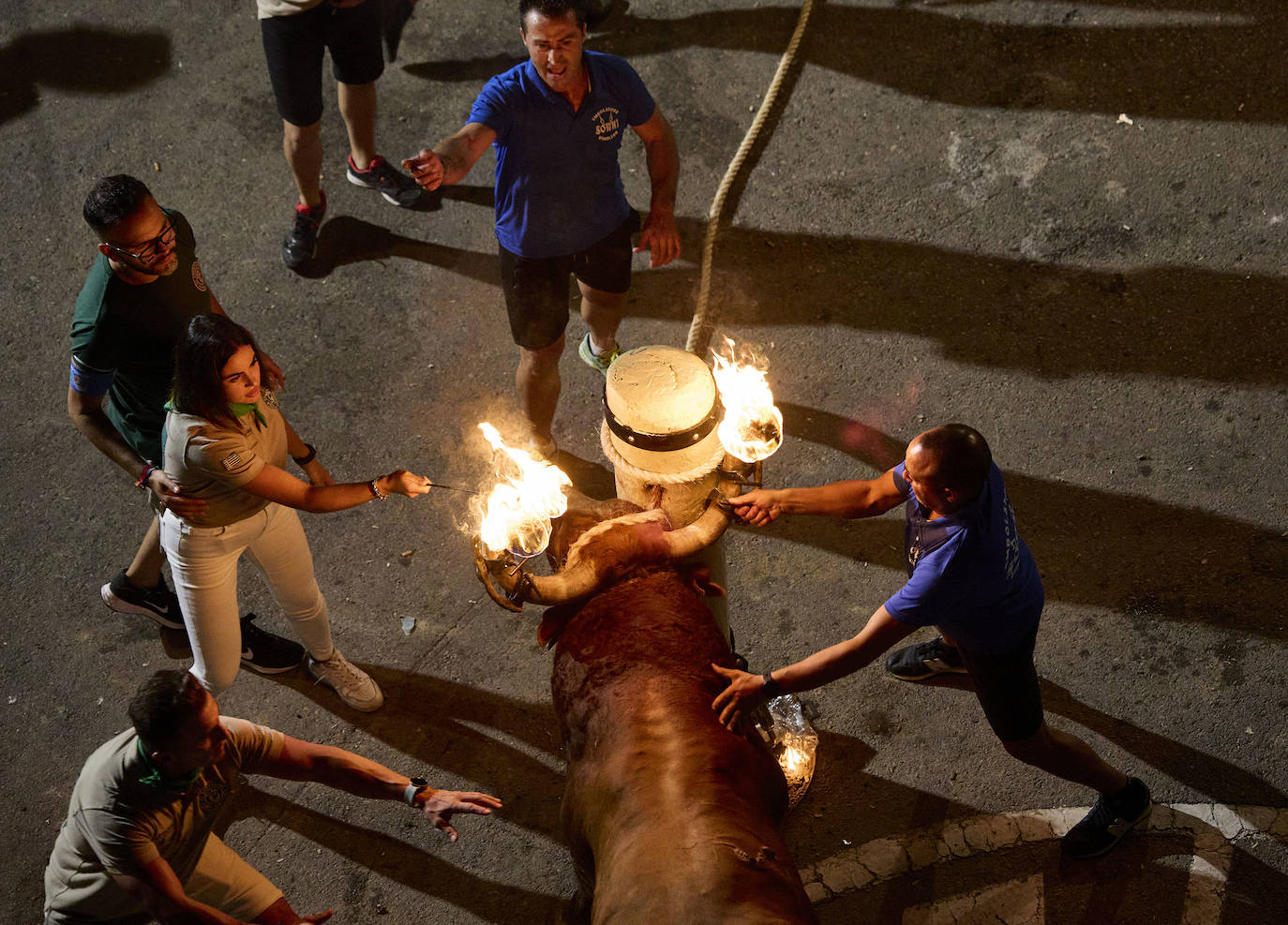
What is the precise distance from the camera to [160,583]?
4.91 m

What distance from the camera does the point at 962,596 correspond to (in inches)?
136

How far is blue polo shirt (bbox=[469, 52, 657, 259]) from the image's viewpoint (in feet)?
14.0

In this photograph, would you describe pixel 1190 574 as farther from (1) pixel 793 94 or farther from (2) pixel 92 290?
(2) pixel 92 290

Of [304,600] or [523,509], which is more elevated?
[523,509]

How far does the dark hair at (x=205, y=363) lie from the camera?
3.38 metres

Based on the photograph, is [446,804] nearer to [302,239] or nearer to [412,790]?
[412,790]

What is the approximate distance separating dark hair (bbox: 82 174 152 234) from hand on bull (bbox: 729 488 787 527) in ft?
8.15

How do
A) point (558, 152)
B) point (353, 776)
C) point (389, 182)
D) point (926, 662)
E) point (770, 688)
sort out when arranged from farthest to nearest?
point (389, 182), point (926, 662), point (558, 152), point (353, 776), point (770, 688)

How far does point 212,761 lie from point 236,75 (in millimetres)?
5695

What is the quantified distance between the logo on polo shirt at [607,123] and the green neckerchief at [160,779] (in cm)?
306

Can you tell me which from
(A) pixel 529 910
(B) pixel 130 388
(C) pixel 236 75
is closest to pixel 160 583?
(B) pixel 130 388

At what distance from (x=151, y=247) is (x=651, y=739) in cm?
268

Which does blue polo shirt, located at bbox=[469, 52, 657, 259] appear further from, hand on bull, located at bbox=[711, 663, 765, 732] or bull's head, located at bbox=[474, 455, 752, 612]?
hand on bull, located at bbox=[711, 663, 765, 732]

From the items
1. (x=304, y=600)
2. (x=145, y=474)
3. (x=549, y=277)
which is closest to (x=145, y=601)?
(x=304, y=600)
